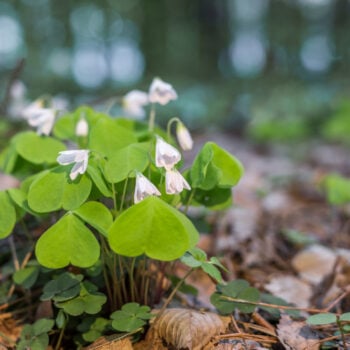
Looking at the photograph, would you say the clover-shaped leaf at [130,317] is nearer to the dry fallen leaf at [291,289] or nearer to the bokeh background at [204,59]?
the dry fallen leaf at [291,289]

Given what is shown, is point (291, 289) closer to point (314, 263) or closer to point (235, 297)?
point (314, 263)

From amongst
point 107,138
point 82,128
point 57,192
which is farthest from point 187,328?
point 82,128

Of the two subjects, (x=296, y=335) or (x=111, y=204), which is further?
(x=111, y=204)

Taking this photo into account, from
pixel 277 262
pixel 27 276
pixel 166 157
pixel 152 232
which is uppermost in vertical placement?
pixel 166 157

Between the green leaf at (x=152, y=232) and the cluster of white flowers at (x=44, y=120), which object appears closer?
the green leaf at (x=152, y=232)

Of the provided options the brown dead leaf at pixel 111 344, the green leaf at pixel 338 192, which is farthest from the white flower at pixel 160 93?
the green leaf at pixel 338 192

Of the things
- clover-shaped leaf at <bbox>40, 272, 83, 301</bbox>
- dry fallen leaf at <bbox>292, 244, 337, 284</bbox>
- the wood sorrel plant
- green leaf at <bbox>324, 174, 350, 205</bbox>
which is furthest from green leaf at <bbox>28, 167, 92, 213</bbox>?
green leaf at <bbox>324, 174, 350, 205</bbox>

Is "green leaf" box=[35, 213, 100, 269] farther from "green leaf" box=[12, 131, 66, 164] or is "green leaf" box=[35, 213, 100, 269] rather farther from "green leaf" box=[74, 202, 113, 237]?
"green leaf" box=[12, 131, 66, 164]
